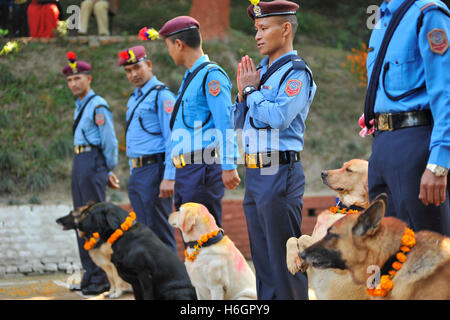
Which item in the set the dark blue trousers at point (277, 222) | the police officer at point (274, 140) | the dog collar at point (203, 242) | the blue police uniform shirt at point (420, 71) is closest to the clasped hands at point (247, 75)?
the police officer at point (274, 140)

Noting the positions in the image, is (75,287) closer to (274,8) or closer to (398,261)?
(274,8)

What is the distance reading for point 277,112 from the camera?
3.42 metres

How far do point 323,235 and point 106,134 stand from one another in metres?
3.54

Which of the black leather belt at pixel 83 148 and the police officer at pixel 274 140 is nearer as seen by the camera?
the police officer at pixel 274 140

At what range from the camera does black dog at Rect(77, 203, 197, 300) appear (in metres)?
4.50

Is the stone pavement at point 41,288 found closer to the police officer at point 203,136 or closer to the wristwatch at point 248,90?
the police officer at point 203,136

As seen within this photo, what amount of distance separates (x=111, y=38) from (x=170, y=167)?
7.94 metres

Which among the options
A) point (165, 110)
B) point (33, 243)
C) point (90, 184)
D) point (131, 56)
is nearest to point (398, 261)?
point (165, 110)

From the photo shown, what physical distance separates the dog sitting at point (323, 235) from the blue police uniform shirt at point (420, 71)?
742 mm

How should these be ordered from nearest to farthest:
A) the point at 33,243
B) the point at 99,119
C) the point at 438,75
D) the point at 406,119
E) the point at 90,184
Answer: the point at 438,75
the point at 406,119
the point at 90,184
the point at 99,119
the point at 33,243

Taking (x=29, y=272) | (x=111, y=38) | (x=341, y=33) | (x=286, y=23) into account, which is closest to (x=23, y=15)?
(x=111, y=38)

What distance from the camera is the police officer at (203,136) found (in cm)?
427

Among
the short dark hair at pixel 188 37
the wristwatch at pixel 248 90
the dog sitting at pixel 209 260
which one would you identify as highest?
the short dark hair at pixel 188 37

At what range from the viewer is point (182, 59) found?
4602 mm
